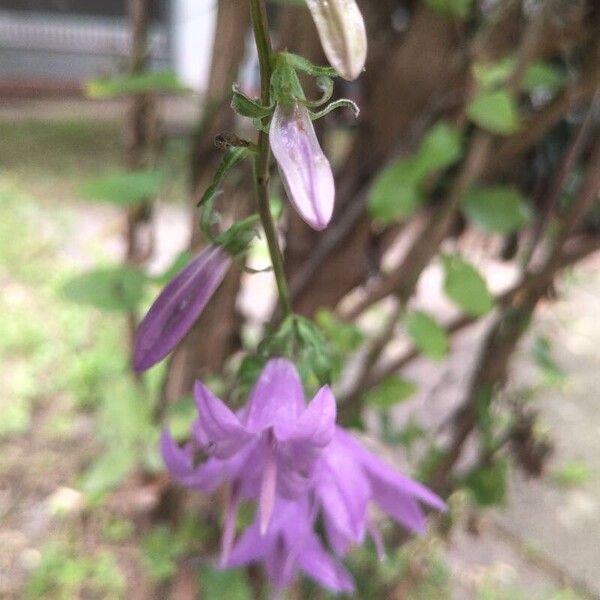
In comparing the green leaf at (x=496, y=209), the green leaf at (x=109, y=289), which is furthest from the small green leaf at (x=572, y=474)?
the green leaf at (x=109, y=289)

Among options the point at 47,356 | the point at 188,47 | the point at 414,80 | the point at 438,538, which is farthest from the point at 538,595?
the point at 188,47

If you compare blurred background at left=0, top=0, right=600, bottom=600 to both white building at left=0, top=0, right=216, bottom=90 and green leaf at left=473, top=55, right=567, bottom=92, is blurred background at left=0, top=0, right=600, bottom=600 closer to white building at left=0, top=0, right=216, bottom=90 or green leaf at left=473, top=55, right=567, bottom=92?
green leaf at left=473, top=55, right=567, bottom=92

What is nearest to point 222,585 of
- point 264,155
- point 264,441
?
point 264,441

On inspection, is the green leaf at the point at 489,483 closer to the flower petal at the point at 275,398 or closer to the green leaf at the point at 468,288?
the green leaf at the point at 468,288

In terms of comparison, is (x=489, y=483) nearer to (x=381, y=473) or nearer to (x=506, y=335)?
(x=506, y=335)

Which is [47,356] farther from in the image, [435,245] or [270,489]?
[270,489]

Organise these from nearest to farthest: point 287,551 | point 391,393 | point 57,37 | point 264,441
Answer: point 264,441
point 287,551
point 391,393
point 57,37

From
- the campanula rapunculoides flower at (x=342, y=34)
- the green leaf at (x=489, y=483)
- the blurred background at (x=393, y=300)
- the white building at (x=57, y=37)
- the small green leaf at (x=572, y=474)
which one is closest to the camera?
the campanula rapunculoides flower at (x=342, y=34)

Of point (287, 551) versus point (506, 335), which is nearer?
point (287, 551)
